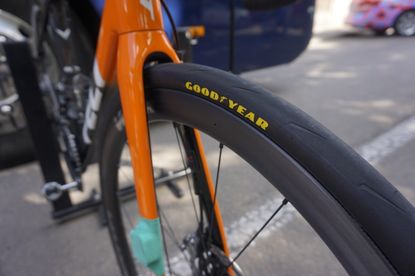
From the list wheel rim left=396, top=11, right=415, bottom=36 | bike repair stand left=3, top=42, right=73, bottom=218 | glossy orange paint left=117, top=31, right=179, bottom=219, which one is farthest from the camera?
wheel rim left=396, top=11, right=415, bottom=36

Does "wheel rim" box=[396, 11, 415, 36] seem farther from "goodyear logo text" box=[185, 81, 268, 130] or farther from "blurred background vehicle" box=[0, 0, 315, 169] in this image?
"goodyear logo text" box=[185, 81, 268, 130]

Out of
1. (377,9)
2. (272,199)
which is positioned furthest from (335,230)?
(377,9)

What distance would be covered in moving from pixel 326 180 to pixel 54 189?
4.84 feet

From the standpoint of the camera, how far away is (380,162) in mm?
2078

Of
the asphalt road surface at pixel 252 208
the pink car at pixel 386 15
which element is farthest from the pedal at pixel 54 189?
the pink car at pixel 386 15

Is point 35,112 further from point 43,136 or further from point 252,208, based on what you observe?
point 252,208

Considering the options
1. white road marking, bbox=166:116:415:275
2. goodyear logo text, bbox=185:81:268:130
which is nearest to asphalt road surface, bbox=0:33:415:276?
white road marking, bbox=166:116:415:275

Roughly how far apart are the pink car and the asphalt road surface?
13.5 feet

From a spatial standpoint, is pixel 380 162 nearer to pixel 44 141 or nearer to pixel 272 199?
pixel 272 199

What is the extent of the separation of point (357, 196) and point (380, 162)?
1984 mm

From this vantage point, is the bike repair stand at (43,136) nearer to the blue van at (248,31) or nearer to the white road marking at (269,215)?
the white road marking at (269,215)

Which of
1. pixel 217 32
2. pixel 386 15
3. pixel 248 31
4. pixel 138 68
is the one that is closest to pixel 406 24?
pixel 386 15

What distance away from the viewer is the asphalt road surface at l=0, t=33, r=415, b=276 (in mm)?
1371

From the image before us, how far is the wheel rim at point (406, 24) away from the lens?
272 inches
